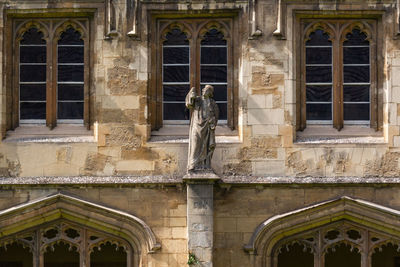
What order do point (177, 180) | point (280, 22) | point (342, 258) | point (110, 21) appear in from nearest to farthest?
point (177, 180) < point (280, 22) < point (110, 21) < point (342, 258)

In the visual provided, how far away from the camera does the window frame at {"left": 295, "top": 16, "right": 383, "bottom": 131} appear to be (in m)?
18.5

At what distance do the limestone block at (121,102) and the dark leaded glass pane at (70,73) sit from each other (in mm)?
778

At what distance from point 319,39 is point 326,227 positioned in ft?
11.2

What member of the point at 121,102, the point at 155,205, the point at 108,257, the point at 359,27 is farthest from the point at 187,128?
the point at 108,257

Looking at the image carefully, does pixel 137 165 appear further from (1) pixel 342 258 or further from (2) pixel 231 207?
(1) pixel 342 258

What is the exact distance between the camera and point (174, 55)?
18.8 metres

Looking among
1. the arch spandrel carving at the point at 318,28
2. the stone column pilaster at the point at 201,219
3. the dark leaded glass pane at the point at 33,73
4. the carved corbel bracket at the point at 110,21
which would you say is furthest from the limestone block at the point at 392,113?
the dark leaded glass pane at the point at 33,73

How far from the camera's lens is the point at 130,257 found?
18.1 meters

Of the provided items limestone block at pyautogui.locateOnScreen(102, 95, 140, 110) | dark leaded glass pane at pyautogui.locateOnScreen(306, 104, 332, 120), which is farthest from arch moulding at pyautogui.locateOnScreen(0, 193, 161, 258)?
dark leaded glass pane at pyautogui.locateOnScreen(306, 104, 332, 120)

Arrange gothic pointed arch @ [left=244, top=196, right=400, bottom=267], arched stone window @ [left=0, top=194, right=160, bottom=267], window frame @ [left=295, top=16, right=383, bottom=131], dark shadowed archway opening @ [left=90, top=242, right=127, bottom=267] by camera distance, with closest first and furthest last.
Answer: gothic pointed arch @ [left=244, top=196, right=400, bottom=267] < arched stone window @ [left=0, top=194, right=160, bottom=267] < window frame @ [left=295, top=16, right=383, bottom=131] < dark shadowed archway opening @ [left=90, top=242, right=127, bottom=267]

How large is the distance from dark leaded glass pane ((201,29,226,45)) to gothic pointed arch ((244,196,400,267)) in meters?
3.36

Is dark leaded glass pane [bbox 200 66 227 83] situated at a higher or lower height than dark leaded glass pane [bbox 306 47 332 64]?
lower

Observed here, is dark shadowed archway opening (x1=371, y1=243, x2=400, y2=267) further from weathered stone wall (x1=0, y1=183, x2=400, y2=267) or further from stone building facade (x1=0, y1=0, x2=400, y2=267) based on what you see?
weathered stone wall (x1=0, y1=183, x2=400, y2=267)

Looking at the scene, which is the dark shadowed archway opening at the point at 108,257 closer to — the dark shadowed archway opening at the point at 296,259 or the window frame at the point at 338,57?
the dark shadowed archway opening at the point at 296,259
